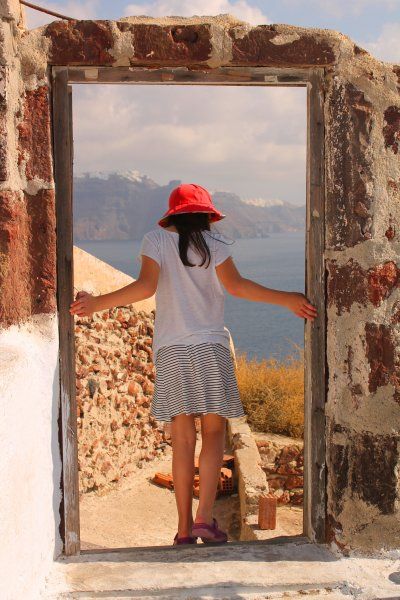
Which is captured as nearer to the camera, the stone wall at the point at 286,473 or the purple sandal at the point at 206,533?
the purple sandal at the point at 206,533

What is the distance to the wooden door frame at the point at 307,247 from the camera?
2.88 m

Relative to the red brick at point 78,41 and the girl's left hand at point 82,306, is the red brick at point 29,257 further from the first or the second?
the red brick at point 78,41

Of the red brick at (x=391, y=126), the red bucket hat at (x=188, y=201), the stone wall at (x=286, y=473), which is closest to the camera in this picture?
the red brick at (x=391, y=126)

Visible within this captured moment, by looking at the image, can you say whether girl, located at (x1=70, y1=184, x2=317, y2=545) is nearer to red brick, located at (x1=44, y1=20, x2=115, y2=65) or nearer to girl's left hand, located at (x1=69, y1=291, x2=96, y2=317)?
girl's left hand, located at (x1=69, y1=291, x2=96, y2=317)

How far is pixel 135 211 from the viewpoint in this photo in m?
89.0

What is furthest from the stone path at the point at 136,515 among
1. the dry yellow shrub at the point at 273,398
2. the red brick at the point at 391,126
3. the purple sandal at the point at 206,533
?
the red brick at the point at 391,126

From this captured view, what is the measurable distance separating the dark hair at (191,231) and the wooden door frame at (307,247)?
433mm

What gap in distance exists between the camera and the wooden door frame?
113 inches

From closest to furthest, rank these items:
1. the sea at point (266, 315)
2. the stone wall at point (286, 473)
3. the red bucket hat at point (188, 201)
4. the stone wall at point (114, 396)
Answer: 1. the red bucket hat at point (188, 201)
2. the stone wall at point (114, 396)
3. the stone wall at point (286, 473)
4. the sea at point (266, 315)

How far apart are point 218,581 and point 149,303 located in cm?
411

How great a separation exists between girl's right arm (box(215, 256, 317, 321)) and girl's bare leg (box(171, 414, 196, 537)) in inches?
22.3

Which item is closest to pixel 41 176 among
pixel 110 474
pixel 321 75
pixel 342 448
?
pixel 321 75

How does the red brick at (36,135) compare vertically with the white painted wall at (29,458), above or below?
above

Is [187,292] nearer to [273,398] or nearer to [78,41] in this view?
[78,41]
